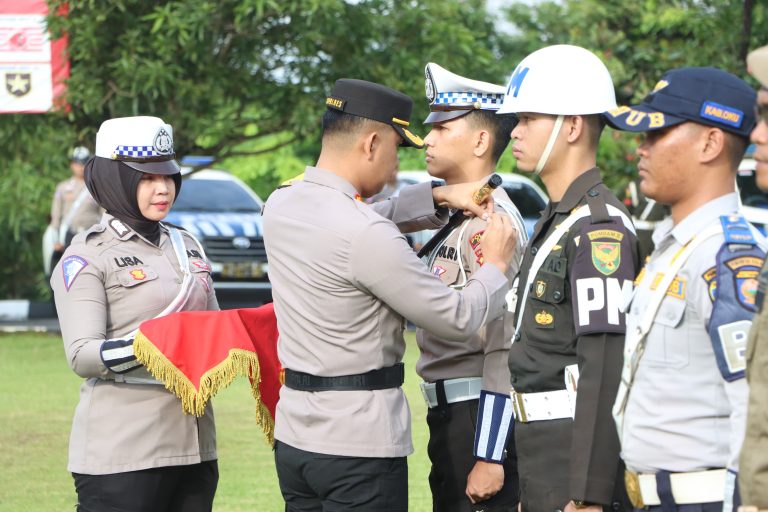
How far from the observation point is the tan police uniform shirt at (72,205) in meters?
14.4

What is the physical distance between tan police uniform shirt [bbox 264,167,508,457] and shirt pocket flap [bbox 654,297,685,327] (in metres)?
0.90

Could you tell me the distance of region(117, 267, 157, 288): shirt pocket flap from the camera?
470 centimetres

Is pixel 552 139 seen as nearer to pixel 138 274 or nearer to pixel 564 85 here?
pixel 564 85

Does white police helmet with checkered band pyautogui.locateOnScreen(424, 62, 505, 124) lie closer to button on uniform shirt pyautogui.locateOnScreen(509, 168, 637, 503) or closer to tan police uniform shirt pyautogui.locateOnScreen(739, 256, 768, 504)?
button on uniform shirt pyautogui.locateOnScreen(509, 168, 637, 503)

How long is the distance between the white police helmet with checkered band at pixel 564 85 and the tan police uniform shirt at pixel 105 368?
1563 millimetres

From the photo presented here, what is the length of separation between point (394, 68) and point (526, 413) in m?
11.2

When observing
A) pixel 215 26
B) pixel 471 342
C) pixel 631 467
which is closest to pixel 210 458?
pixel 471 342

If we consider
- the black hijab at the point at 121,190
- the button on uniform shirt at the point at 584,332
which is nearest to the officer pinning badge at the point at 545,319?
the button on uniform shirt at the point at 584,332

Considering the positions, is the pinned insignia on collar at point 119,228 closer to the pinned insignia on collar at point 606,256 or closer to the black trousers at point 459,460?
the black trousers at point 459,460

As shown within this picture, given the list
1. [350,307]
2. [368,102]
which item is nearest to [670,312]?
[350,307]

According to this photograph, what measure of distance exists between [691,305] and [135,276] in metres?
2.34

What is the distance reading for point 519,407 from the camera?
3.90 metres

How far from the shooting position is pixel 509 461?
4551mm

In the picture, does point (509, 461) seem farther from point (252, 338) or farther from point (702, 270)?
point (702, 270)
